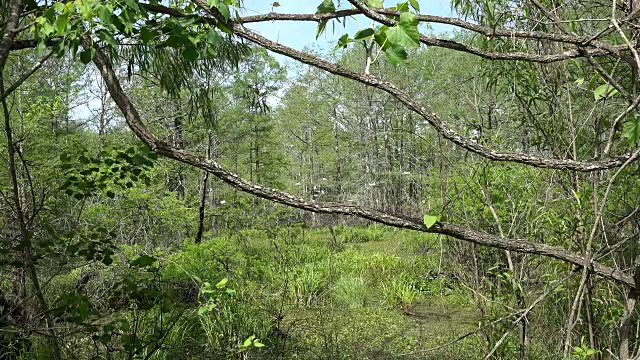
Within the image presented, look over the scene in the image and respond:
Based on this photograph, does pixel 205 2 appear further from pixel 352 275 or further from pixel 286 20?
pixel 352 275

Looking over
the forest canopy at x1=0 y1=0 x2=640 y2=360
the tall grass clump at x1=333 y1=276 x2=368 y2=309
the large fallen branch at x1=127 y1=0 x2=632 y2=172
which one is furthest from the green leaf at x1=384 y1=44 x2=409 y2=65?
the tall grass clump at x1=333 y1=276 x2=368 y2=309

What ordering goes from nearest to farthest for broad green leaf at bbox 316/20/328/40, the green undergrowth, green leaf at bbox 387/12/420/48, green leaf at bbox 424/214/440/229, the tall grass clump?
1. green leaf at bbox 387/12/420/48
2. green leaf at bbox 424/214/440/229
3. broad green leaf at bbox 316/20/328/40
4. the green undergrowth
5. the tall grass clump

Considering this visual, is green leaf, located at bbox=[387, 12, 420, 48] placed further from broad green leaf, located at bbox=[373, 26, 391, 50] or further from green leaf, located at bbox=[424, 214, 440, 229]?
green leaf, located at bbox=[424, 214, 440, 229]

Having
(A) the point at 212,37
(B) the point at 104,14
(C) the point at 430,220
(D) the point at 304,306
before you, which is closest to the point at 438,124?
(C) the point at 430,220

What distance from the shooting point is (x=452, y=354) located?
3.19 metres

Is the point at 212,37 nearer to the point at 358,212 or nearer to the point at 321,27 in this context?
the point at 321,27

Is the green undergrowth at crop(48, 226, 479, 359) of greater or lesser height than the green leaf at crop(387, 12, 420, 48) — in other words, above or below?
below

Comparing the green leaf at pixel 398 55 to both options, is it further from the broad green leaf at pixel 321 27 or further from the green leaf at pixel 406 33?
the broad green leaf at pixel 321 27

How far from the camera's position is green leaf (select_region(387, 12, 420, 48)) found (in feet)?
2.52

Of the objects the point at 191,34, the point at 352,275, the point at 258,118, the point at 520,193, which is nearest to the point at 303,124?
A: the point at 258,118

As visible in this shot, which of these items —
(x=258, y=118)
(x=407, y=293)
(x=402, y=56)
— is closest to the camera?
(x=402, y=56)

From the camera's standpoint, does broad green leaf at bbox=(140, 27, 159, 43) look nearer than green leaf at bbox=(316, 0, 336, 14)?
No

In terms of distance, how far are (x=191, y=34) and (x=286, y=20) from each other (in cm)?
36

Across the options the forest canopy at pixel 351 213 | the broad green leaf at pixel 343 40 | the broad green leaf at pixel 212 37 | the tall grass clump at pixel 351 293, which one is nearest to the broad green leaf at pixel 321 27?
the forest canopy at pixel 351 213
